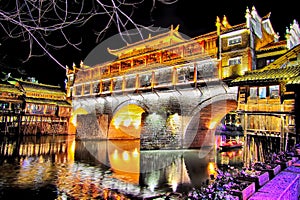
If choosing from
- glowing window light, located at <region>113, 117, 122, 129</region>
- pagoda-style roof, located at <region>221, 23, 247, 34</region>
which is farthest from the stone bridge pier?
glowing window light, located at <region>113, 117, 122, 129</region>

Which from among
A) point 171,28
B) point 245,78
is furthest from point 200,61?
point 171,28

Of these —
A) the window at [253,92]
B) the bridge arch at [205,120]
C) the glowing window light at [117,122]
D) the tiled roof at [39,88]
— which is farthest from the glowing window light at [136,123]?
the window at [253,92]

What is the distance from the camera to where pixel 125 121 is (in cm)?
3584

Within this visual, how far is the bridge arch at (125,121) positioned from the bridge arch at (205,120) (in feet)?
30.3

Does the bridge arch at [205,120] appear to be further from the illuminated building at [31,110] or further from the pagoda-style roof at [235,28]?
the illuminated building at [31,110]

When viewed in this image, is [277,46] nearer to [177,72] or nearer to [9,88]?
[177,72]

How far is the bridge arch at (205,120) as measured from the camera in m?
21.8

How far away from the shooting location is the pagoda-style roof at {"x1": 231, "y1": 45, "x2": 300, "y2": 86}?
43.1ft

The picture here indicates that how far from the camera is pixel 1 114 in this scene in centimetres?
3128

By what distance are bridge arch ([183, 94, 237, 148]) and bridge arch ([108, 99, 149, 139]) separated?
30.3 feet

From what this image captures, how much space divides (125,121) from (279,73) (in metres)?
25.6

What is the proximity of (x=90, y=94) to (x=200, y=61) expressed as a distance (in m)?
20.1

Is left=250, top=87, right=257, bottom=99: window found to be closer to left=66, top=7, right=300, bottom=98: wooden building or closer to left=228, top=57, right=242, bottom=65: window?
left=66, top=7, right=300, bottom=98: wooden building

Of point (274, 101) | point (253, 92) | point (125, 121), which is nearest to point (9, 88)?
point (125, 121)
